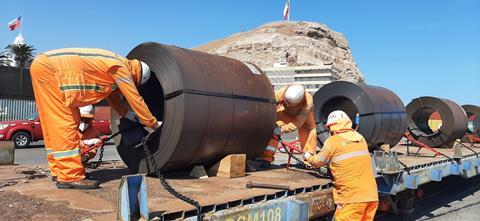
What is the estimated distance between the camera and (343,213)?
177 inches

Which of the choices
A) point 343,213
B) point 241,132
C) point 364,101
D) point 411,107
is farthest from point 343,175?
point 411,107

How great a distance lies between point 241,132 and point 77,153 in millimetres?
1887

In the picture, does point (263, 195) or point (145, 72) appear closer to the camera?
point (263, 195)

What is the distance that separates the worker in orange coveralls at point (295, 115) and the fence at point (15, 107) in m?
21.6

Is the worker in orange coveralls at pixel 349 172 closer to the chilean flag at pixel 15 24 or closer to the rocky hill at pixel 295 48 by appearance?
the chilean flag at pixel 15 24

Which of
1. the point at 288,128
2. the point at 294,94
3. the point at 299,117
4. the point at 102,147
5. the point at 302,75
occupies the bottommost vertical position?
the point at 102,147

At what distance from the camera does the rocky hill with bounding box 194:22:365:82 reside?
92375 mm

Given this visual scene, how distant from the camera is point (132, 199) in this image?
2.86m

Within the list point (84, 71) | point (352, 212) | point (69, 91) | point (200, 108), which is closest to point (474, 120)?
point (352, 212)

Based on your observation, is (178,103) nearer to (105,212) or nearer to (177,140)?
(177,140)

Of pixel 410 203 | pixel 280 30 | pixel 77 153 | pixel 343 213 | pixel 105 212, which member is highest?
pixel 280 30

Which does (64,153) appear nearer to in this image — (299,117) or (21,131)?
(299,117)

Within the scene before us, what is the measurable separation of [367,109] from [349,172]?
4159 mm

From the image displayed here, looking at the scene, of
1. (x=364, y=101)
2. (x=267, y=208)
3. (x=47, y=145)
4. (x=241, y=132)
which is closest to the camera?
(x=267, y=208)
